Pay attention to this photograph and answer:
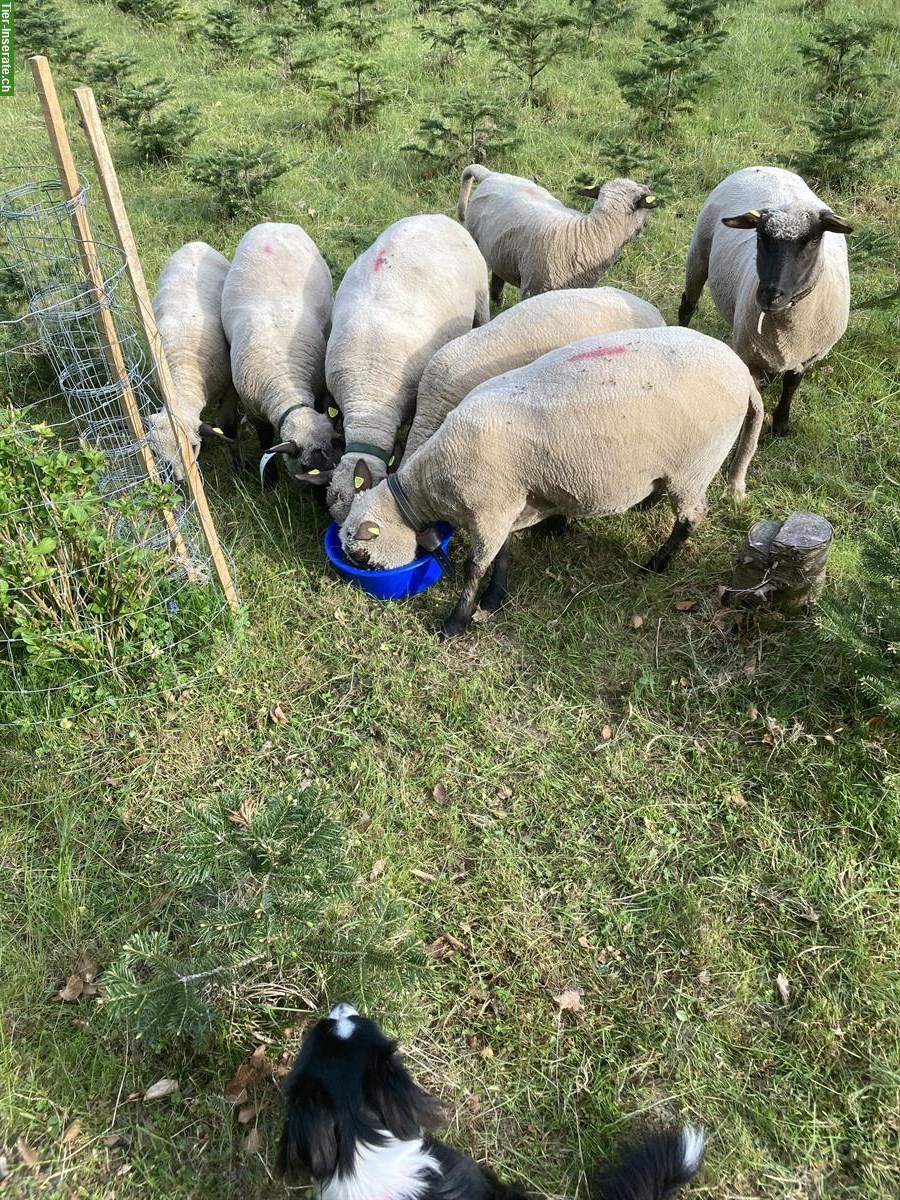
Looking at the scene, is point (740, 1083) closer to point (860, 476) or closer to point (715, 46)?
point (860, 476)

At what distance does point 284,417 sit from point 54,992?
407 centimetres

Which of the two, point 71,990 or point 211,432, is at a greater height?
point 211,432

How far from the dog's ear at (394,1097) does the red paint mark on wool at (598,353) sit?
379 centimetres

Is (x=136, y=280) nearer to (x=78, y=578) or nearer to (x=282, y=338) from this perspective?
(x=78, y=578)

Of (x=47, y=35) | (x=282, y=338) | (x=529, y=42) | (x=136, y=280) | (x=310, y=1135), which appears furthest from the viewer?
(x=47, y=35)

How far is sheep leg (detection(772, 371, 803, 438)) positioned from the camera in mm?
5926

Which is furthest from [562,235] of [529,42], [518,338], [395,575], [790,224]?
[529,42]

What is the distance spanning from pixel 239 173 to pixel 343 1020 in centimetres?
871

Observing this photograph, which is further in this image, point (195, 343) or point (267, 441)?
point (267, 441)

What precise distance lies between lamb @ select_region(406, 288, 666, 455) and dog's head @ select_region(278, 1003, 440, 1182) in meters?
4.12

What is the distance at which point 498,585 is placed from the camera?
5.09 metres

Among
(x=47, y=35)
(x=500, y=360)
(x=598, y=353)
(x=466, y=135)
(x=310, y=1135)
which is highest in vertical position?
(x=47, y=35)

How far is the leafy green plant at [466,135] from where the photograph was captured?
8.99 metres

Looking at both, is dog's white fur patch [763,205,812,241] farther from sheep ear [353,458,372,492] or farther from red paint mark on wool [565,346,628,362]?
sheep ear [353,458,372,492]
